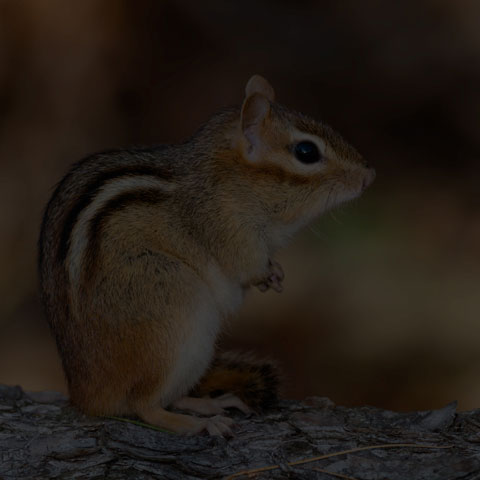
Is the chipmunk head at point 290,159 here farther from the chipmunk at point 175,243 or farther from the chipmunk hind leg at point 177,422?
the chipmunk hind leg at point 177,422

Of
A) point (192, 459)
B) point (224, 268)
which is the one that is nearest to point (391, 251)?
point (224, 268)

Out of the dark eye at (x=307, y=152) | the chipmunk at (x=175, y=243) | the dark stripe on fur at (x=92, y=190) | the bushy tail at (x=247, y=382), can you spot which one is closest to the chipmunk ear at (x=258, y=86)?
the chipmunk at (x=175, y=243)

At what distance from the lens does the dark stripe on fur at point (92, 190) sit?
10.6ft

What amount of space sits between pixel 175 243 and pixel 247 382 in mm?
611

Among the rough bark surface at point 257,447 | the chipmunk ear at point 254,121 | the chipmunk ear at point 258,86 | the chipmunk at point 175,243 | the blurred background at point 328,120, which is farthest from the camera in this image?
the blurred background at point 328,120

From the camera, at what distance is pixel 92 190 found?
10.8ft

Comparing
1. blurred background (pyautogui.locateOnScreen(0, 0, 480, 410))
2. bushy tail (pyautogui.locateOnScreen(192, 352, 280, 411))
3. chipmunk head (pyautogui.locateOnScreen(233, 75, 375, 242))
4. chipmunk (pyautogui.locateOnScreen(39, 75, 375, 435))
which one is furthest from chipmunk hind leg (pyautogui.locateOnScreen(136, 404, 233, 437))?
blurred background (pyautogui.locateOnScreen(0, 0, 480, 410))

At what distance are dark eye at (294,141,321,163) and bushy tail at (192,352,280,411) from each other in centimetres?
79

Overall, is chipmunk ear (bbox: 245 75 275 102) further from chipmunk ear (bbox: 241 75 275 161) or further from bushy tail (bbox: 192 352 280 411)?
bushy tail (bbox: 192 352 280 411)

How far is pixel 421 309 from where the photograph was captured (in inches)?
228

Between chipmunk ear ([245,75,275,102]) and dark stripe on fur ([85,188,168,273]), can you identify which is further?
chipmunk ear ([245,75,275,102])

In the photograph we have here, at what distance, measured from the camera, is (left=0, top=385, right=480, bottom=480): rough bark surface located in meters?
3.02

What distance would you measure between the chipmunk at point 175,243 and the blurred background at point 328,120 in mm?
1756

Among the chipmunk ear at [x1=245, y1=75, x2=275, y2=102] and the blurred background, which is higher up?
the blurred background
